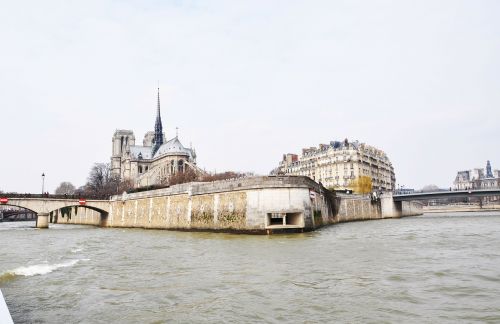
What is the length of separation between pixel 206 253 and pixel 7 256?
34.1ft

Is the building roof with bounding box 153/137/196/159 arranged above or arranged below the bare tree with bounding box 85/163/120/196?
above

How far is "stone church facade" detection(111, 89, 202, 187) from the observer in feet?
336

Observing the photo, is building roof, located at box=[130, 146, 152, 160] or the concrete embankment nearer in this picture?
the concrete embankment

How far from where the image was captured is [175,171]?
325ft

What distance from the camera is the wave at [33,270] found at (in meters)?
Answer: 14.7

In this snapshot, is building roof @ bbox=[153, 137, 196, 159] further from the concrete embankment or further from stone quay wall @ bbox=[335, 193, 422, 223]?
stone quay wall @ bbox=[335, 193, 422, 223]

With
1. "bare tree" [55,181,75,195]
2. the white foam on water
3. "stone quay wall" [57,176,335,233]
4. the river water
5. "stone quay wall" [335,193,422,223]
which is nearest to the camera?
the river water

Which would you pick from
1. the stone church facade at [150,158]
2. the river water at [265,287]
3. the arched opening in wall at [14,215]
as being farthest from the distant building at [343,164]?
the river water at [265,287]

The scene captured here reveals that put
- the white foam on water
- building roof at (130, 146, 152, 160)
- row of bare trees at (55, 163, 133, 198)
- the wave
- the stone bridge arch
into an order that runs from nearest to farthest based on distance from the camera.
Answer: the wave → the white foam on water → the stone bridge arch → row of bare trees at (55, 163, 133, 198) → building roof at (130, 146, 152, 160)

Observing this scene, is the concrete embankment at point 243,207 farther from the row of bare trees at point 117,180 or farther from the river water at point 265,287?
the row of bare trees at point 117,180

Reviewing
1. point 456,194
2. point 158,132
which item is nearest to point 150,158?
point 158,132

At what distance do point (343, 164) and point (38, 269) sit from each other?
299ft

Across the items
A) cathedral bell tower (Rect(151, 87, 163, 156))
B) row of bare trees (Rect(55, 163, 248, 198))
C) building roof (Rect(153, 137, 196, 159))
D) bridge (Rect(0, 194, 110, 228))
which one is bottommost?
bridge (Rect(0, 194, 110, 228))

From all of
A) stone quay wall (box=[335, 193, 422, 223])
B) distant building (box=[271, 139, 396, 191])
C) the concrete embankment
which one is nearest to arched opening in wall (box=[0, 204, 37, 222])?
distant building (box=[271, 139, 396, 191])
